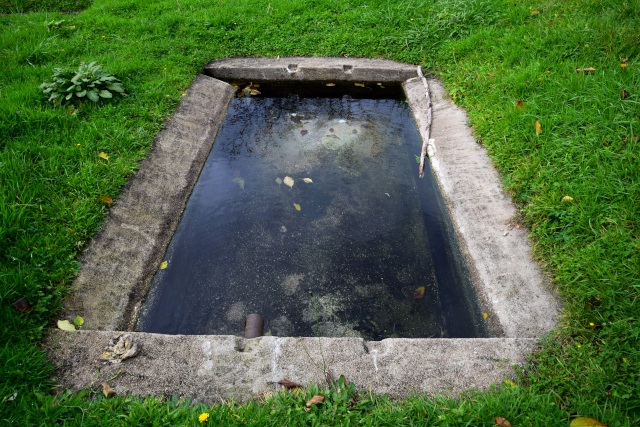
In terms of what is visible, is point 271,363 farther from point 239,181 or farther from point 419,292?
point 239,181

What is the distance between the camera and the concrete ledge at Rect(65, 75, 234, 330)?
276cm

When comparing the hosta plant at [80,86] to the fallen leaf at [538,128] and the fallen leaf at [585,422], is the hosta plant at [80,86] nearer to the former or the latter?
the fallen leaf at [538,128]

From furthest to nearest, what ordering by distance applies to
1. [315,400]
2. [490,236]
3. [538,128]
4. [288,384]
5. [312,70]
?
1. [312,70]
2. [538,128]
3. [490,236]
4. [288,384]
5. [315,400]

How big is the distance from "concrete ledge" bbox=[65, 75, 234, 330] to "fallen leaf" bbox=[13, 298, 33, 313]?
230 millimetres

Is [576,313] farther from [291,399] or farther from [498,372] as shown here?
[291,399]

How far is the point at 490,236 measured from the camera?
334 centimetres

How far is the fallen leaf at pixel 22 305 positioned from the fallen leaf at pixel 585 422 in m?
3.40

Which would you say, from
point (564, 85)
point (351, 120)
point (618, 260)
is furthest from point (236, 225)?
point (564, 85)

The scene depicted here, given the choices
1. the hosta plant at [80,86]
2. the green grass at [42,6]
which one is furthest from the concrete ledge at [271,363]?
the green grass at [42,6]

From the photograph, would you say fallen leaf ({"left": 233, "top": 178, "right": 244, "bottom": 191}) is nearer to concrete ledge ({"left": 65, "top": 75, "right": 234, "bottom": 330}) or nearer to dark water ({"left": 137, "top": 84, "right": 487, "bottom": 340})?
dark water ({"left": 137, "top": 84, "right": 487, "bottom": 340})

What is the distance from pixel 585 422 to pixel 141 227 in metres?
3.61

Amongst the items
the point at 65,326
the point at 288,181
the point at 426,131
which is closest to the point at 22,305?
the point at 65,326

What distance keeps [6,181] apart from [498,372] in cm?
414

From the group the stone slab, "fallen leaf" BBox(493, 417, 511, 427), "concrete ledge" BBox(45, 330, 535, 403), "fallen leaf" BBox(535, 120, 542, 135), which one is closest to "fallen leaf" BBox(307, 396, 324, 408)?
"concrete ledge" BBox(45, 330, 535, 403)
